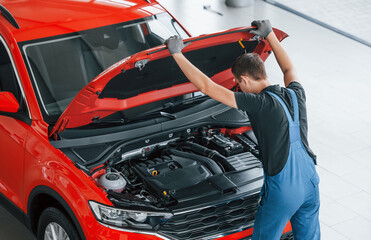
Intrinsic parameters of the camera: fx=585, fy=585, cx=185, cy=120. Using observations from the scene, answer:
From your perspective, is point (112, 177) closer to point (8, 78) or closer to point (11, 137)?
point (11, 137)

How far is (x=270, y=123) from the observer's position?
3439 millimetres

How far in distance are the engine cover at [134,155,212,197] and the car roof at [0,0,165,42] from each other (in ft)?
3.85

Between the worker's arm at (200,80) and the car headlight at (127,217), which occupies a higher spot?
the worker's arm at (200,80)

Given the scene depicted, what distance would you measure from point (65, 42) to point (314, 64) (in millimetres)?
4760

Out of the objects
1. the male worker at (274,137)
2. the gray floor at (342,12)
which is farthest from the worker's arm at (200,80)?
the gray floor at (342,12)

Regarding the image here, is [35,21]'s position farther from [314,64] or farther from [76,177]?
[314,64]

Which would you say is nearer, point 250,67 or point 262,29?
point 250,67

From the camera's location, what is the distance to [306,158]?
3566 mm

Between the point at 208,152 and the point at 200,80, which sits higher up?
the point at 200,80

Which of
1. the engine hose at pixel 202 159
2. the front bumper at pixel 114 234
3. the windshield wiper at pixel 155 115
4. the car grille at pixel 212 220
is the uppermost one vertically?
the windshield wiper at pixel 155 115

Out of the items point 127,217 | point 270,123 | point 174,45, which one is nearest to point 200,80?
point 174,45

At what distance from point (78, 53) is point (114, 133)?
821 millimetres

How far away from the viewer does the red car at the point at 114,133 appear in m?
3.54

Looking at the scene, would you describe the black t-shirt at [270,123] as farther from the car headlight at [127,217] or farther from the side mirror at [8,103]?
the side mirror at [8,103]
